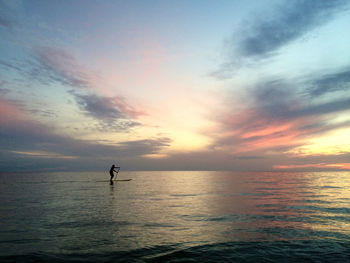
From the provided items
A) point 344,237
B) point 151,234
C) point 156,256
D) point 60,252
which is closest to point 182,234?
point 151,234

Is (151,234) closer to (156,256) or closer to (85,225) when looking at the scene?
(156,256)

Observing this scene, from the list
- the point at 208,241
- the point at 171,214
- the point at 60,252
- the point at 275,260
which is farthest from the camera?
the point at 171,214

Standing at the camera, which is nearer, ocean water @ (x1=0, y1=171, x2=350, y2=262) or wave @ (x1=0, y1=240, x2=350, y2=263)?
wave @ (x1=0, y1=240, x2=350, y2=263)

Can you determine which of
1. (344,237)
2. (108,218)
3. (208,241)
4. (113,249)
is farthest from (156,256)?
(344,237)

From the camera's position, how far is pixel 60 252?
10.3m

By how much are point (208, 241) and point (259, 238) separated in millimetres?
3113

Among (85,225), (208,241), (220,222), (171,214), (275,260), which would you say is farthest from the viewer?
(171,214)

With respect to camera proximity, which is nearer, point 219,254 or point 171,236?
point 219,254

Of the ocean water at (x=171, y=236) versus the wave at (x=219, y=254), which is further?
the ocean water at (x=171, y=236)

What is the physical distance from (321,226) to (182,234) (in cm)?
1009

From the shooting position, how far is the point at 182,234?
13.5m

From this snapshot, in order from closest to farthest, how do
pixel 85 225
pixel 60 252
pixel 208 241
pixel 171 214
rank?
1. pixel 60 252
2. pixel 208 241
3. pixel 85 225
4. pixel 171 214

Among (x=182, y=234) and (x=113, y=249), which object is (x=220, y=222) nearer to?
(x=182, y=234)

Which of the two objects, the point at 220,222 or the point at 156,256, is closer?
the point at 156,256
